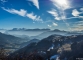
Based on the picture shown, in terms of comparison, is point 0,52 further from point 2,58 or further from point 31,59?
point 31,59

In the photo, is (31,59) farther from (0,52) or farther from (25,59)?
(0,52)

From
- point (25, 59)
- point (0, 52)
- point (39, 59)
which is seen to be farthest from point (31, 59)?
point (0, 52)

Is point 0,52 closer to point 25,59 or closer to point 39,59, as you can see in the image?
point 25,59

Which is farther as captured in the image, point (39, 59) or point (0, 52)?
point (0, 52)

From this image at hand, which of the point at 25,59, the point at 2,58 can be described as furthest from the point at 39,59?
the point at 2,58

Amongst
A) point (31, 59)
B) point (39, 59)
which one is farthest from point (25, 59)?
point (39, 59)

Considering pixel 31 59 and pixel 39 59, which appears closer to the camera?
pixel 39 59

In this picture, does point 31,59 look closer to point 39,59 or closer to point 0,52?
point 39,59
